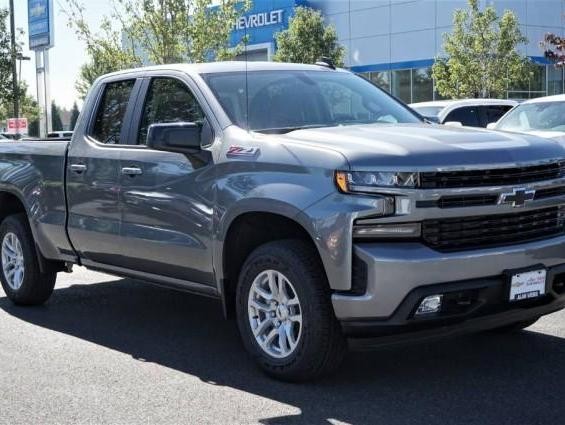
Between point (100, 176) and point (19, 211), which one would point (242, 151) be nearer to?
point (100, 176)

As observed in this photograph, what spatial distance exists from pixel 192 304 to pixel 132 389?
8.19 feet

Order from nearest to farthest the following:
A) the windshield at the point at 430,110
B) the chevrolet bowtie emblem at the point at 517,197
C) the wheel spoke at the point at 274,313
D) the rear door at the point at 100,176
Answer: the chevrolet bowtie emblem at the point at 517,197, the wheel spoke at the point at 274,313, the rear door at the point at 100,176, the windshield at the point at 430,110

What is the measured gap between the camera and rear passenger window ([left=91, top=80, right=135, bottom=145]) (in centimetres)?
646

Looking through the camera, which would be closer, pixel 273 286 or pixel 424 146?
pixel 424 146

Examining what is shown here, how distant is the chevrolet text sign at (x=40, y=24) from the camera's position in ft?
85.4

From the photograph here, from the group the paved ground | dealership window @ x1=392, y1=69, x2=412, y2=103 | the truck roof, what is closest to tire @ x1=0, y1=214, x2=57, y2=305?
the paved ground

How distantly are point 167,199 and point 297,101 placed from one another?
3.62 feet

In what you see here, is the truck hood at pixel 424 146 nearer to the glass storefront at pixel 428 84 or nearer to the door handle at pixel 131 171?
the door handle at pixel 131 171

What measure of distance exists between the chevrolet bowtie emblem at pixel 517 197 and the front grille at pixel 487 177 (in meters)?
0.06

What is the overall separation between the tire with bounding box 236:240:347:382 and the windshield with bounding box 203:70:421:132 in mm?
944

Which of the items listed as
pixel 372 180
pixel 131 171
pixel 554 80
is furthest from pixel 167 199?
pixel 554 80

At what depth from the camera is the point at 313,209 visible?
459 cm

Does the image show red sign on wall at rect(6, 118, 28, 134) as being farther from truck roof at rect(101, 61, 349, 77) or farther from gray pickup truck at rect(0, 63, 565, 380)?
truck roof at rect(101, 61, 349, 77)

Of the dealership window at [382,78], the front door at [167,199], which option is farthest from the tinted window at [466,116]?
the dealership window at [382,78]
